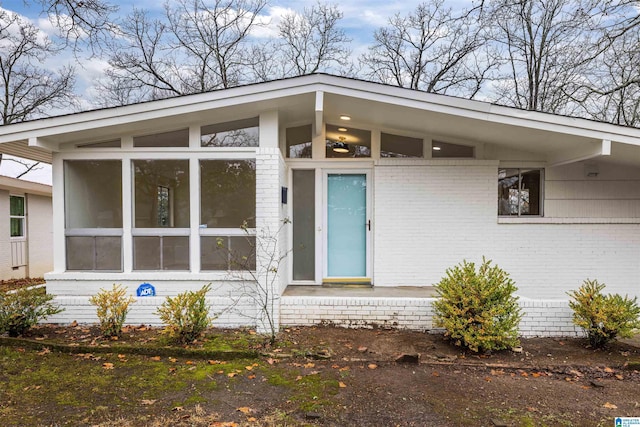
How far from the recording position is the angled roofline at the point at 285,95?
4.76 metres

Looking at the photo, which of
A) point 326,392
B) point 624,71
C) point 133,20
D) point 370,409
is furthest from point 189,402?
point 133,20

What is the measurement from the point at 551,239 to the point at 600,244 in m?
0.81

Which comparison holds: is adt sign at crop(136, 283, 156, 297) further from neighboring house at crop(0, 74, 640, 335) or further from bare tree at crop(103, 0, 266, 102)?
bare tree at crop(103, 0, 266, 102)

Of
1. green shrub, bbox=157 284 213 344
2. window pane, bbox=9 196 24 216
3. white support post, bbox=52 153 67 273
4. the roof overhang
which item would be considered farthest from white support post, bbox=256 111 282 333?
window pane, bbox=9 196 24 216

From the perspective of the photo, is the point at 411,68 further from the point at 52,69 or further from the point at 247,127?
the point at 52,69

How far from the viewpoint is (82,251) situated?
206 inches

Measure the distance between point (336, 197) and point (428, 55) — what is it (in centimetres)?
1167

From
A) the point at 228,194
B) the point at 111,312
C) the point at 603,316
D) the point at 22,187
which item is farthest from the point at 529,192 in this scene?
the point at 22,187

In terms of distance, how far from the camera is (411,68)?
15.5 metres

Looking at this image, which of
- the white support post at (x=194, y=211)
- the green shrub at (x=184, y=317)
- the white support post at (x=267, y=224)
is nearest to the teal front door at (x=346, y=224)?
the white support post at (x=267, y=224)

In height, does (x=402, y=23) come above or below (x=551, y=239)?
above

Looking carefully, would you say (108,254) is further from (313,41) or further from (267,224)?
(313,41)

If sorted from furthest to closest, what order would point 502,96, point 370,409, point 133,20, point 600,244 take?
point 133,20 → point 502,96 → point 600,244 → point 370,409

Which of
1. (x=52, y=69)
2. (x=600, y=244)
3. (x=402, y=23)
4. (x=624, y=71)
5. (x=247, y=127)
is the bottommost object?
(x=600, y=244)
